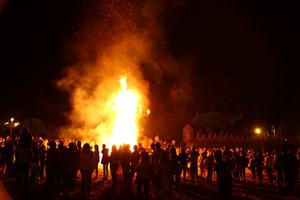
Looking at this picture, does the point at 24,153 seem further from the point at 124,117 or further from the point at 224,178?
the point at 124,117

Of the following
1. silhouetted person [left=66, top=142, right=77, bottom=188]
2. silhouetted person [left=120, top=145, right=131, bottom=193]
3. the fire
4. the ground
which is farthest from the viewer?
the fire

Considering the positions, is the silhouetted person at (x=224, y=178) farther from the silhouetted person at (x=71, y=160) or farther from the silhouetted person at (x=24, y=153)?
the silhouetted person at (x=24, y=153)

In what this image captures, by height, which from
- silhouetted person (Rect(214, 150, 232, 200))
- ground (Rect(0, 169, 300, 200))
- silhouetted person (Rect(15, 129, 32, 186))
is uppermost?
silhouetted person (Rect(15, 129, 32, 186))

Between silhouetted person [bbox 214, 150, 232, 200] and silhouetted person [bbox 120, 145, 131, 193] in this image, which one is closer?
silhouetted person [bbox 214, 150, 232, 200]

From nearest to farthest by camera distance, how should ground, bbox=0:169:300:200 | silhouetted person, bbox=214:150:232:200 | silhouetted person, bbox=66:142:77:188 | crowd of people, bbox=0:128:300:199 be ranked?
silhouetted person, bbox=214:150:232:200, crowd of people, bbox=0:128:300:199, ground, bbox=0:169:300:200, silhouetted person, bbox=66:142:77:188

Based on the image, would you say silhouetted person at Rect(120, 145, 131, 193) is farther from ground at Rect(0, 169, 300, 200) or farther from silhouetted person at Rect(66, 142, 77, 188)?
silhouetted person at Rect(66, 142, 77, 188)

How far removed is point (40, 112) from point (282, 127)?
124 feet

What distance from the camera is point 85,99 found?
126 ft

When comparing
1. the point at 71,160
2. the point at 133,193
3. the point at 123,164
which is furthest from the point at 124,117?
the point at 71,160

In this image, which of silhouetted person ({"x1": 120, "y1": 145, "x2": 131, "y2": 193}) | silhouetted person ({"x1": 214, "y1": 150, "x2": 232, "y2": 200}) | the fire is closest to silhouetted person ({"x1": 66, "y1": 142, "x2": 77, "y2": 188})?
silhouetted person ({"x1": 120, "y1": 145, "x2": 131, "y2": 193})

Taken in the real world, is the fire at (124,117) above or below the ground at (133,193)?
above

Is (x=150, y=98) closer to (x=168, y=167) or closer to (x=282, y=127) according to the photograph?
(x=282, y=127)

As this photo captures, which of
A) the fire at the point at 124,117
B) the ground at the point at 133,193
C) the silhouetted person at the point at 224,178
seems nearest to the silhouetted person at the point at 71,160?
the ground at the point at 133,193

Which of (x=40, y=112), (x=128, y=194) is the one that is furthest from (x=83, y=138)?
(x=128, y=194)
